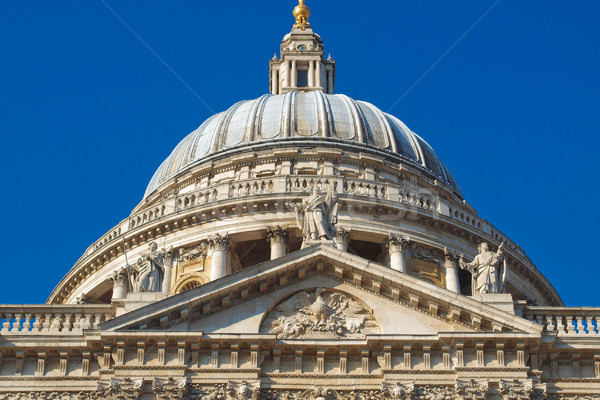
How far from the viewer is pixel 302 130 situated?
183 ft

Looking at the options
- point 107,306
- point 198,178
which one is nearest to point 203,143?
point 198,178

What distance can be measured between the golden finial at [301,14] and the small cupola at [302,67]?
2.57 m

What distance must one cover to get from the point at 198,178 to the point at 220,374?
2592 centimetres

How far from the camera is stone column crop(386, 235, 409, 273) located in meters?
47.6

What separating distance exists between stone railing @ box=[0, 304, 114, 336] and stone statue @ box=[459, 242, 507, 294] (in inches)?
373

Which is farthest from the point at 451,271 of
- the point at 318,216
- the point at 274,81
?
the point at 274,81

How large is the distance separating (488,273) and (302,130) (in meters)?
24.4

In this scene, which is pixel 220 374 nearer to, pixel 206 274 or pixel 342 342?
pixel 342 342

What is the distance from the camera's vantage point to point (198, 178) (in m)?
54.8

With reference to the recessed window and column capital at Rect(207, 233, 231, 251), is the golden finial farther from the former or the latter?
column capital at Rect(207, 233, 231, 251)

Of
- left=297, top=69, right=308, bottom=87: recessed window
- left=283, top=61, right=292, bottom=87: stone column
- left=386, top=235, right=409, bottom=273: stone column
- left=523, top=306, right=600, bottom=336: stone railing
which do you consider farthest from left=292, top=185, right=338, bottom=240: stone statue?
left=297, top=69, right=308, bottom=87: recessed window

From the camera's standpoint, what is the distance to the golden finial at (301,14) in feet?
A: 228

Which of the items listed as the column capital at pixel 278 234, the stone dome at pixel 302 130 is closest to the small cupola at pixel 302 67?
the stone dome at pixel 302 130

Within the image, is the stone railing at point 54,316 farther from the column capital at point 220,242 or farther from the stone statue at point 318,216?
the column capital at point 220,242
